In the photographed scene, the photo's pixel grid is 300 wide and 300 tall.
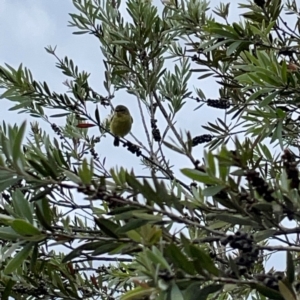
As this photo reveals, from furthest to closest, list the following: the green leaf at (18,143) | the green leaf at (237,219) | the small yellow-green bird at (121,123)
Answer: the small yellow-green bird at (121,123), the green leaf at (237,219), the green leaf at (18,143)

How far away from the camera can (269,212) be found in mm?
888

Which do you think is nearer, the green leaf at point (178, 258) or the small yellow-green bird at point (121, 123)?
the green leaf at point (178, 258)

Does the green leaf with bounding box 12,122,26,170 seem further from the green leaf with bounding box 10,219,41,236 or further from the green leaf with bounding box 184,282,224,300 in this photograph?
the green leaf with bounding box 184,282,224,300

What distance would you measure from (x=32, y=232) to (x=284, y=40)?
142 centimetres

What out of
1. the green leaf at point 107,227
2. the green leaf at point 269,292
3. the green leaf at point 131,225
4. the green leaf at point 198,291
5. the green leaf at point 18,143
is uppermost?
the green leaf at point 18,143

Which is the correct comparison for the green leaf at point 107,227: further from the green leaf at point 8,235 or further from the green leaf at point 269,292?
the green leaf at point 269,292

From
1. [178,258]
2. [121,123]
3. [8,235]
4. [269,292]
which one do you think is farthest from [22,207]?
[121,123]

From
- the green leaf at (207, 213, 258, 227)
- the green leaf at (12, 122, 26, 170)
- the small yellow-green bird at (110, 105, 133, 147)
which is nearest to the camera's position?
the green leaf at (12, 122, 26, 170)

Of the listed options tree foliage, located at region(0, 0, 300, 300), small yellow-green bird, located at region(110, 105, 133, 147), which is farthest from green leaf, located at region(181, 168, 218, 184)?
small yellow-green bird, located at region(110, 105, 133, 147)

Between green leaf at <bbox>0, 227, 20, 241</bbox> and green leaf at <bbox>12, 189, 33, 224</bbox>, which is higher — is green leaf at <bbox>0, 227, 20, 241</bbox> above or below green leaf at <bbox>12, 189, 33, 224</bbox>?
below

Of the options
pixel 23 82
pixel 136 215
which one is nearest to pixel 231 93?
Result: pixel 23 82

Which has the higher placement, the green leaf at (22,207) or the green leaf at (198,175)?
the green leaf at (22,207)

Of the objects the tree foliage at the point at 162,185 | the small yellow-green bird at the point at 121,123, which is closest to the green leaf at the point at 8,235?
the tree foliage at the point at 162,185

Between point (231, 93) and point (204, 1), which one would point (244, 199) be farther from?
point (204, 1)
